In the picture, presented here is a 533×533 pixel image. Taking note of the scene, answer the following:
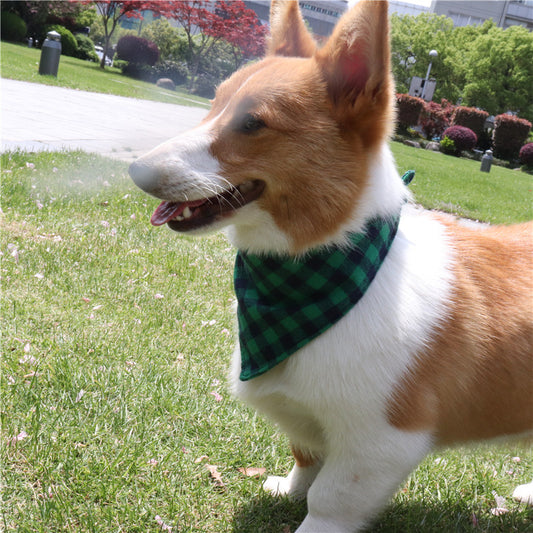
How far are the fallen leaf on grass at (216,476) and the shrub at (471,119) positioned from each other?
34790 millimetres

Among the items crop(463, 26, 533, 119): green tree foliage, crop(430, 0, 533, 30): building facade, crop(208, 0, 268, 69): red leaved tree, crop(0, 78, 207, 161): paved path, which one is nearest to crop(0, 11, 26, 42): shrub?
crop(0, 78, 207, 161): paved path

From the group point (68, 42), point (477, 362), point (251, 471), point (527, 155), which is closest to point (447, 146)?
point (527, 155)

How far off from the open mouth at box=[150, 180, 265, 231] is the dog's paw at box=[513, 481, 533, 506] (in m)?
1.92

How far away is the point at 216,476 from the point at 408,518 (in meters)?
0.81

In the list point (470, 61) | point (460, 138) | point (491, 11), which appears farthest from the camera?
point (491, 11)

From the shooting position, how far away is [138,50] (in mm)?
18141

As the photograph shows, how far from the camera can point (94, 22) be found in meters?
19.8

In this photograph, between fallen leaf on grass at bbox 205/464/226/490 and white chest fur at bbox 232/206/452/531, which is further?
fallen leaf on grass at bbox 205/464/226/490

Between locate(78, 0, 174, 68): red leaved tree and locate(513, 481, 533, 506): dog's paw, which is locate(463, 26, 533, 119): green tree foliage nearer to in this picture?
locate(78, 0, 174, 68): red leaved tree

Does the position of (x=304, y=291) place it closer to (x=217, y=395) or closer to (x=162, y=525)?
(x=162, y=525)

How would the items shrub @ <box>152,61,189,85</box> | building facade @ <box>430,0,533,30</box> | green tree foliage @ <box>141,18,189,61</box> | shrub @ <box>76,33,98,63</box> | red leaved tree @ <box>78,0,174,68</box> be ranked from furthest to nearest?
building facade @ <box>430,0,533,30</box> < shrub @ <box>76,33,98,63</box> < shrub @ <box>152,61,189,85</box> < green tree foliage @ <box>141,18,189,61</box> < red leaved tree @ <box>78,0,174,68</box>

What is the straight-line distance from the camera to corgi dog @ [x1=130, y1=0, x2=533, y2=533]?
1.85 metres

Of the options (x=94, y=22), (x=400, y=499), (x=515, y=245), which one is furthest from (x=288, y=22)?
(x=94, y=22)

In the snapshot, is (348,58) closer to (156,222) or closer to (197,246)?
(156,222)
